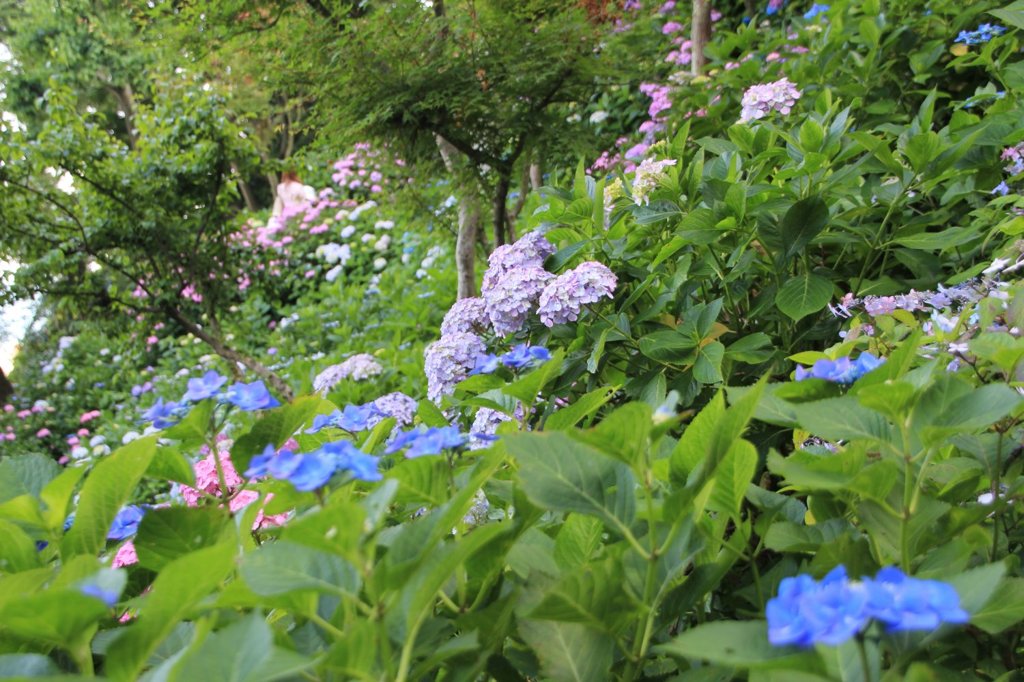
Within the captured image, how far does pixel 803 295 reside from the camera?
1452 millimetres

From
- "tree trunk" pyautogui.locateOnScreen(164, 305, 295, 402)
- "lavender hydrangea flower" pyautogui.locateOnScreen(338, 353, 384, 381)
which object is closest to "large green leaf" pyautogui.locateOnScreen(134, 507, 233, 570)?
"lavender hydrangea flower" pyautogui.locateOnScreen(338, 353, 384, 381)

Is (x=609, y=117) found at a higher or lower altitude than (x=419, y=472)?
higher

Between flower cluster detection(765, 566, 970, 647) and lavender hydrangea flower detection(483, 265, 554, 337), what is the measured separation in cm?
108

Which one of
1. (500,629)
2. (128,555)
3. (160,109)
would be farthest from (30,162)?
(500,629)

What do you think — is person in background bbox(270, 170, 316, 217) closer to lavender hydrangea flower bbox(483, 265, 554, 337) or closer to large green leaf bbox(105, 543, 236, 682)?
lavender hydrangea flower bbox(483, 265, 554, 337)

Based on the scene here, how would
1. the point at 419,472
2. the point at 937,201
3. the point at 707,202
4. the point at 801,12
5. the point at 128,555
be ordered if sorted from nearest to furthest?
the point at 419,472 → the point at 128,555 → the point at 707,202 → the point at 937,201 → the point at 801,12

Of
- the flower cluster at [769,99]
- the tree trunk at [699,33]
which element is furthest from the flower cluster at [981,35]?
the tree trunk at [699,33]

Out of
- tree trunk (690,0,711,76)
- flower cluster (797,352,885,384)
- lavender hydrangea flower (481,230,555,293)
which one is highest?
tree trunk (690,0,711,76)

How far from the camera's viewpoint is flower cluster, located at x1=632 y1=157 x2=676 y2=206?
167cm

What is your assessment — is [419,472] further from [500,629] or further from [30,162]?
[30,162]

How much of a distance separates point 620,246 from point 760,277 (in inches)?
13.1

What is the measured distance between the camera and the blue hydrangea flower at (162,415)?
2.69ft

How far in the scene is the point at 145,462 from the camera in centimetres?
73

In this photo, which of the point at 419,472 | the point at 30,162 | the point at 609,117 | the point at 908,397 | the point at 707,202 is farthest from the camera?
the point at 609,117
